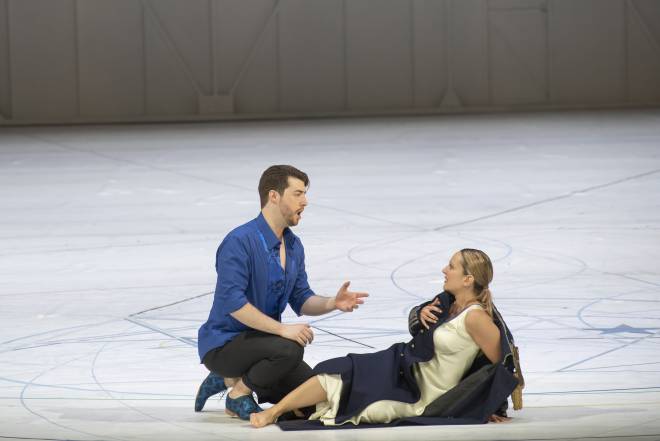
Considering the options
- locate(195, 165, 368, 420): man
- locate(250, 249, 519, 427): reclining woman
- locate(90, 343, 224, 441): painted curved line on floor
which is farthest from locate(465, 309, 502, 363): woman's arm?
locate(90, 343, 224, 441): painted curved line on floor

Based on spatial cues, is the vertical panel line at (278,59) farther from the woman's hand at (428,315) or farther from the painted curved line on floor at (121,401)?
the woman's hand at (428,315)

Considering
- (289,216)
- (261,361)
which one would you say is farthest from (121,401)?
(289,216)

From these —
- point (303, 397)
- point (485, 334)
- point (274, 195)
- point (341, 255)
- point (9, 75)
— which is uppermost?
point (9, 75)

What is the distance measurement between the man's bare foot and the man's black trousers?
22 centimetres

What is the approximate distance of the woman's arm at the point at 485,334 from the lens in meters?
4.99

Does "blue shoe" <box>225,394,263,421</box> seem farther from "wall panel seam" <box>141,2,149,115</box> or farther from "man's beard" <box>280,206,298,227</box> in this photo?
"wall panel seam" <box>141,2,149,115</box>

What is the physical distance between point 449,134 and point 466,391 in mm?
13135

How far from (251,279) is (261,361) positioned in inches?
15.1

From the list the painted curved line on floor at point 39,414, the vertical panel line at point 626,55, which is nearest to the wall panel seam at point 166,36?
the vertical panel line at point 626,55

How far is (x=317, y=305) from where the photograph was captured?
5.42 metres

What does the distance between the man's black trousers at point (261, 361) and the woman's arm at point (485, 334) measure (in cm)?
79

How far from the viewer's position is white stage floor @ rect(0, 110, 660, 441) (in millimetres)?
5496

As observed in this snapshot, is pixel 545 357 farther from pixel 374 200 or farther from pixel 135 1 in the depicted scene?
pixel 135 1

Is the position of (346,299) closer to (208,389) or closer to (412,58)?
(208,389)
